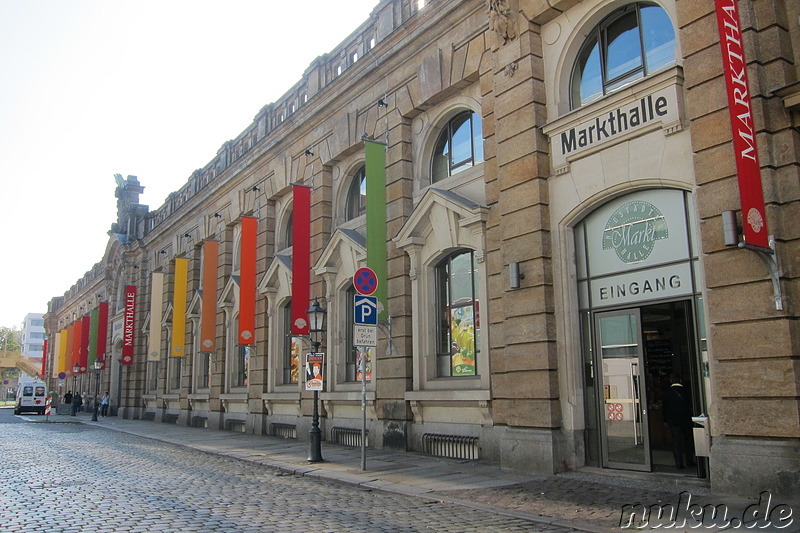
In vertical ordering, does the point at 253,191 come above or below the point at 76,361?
above

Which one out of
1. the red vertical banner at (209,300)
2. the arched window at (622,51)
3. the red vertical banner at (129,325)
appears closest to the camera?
the arched window at (622,51)

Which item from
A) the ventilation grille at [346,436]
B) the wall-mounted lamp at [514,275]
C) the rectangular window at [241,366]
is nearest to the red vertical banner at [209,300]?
the rectangular window at [241,366]

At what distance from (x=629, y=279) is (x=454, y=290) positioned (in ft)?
16.6

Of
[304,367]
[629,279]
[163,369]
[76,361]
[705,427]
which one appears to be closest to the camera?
[705,427]

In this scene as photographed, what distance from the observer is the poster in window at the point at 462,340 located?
15.1 meters

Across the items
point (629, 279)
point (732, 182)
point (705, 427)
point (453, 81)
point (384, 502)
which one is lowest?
point (384, 502)

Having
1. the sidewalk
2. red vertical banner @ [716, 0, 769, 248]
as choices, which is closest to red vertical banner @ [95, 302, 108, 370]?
the sidewalk

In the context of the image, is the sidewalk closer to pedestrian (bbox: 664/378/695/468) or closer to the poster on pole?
pedestrian (bbox: 664/378/695/468)

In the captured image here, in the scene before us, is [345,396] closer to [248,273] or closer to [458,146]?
[458,146]

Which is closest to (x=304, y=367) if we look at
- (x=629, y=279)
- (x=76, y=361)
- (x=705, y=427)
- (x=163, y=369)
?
(x=629, y=279)

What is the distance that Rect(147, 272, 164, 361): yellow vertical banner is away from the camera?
3531 centimetres

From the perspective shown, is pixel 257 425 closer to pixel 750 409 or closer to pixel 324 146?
pixel 324 146

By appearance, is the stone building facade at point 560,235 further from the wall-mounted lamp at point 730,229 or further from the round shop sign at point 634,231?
the wall-mounted lamp at point 730,229

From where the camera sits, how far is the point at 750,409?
29.5 feet
